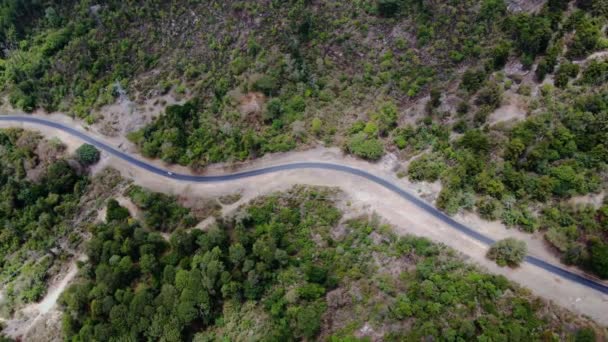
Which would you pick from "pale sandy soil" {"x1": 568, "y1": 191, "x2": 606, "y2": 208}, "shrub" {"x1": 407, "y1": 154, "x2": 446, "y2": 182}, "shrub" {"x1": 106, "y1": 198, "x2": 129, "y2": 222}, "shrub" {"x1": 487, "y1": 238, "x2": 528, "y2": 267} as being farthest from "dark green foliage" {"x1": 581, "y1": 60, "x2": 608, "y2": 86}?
"shrub" {"x1": 106, "y1": 198, "x2": 129, "y2": 222}

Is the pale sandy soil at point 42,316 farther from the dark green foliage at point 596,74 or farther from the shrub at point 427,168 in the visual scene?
the dark green foliage at point 596,74

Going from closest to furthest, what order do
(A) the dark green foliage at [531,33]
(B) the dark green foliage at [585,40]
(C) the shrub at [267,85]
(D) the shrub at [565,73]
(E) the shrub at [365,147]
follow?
(D) the shrub at [565,73]
(B) the dark green foliage at [585,40]
(A) the dark green foliage at [531,33]
(E) the shrub at [365,147]
(C) the shrub at [267,85]

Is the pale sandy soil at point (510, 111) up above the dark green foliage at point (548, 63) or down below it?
below

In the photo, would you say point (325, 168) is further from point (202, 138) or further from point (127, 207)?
point (127, 207)

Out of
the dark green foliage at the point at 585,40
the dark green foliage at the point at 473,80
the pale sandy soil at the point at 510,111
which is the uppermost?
the dark green foliage at the point at 585,40

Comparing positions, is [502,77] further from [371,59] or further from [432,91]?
[371,59]

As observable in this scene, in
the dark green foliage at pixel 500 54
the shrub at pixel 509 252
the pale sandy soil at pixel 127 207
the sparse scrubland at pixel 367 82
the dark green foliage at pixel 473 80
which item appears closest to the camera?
the shrub at pixel 509 252

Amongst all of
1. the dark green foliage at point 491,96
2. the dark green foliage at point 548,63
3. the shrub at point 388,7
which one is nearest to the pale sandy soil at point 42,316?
the dark green foliage at point 491,96

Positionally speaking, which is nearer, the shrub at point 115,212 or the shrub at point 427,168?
the shrub at point 427,168
